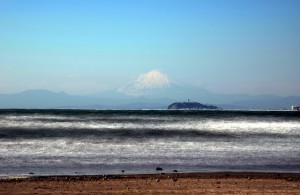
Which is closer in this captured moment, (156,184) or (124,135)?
(156,184)

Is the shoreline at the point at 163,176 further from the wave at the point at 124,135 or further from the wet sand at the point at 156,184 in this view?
the wave at the point at 124,135

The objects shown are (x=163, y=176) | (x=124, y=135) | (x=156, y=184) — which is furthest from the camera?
(x=124, y=135)

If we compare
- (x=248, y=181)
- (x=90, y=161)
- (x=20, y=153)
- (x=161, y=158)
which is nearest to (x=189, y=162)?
(x=161, y=158)

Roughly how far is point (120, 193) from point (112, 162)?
9.68m

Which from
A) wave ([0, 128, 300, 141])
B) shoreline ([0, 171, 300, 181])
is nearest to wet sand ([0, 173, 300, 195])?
shoreline ([0, 171, 300, 181])

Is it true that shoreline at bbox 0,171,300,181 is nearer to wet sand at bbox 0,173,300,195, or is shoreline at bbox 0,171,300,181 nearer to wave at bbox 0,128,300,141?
wet sand at bbox 0,173,300,195

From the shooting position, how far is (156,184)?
656 inches

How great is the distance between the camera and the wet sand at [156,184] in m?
15.4

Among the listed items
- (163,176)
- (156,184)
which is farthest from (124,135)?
(156,184)

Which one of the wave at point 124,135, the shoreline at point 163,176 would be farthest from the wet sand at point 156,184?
the wave at point 124,135

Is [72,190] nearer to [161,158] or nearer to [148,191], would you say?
[148,191]

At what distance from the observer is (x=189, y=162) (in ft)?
82.4

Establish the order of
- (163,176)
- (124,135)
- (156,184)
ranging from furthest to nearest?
1. (124,135)
2. (163,176)
3. (156,184)

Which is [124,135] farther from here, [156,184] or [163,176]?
[156,184]
